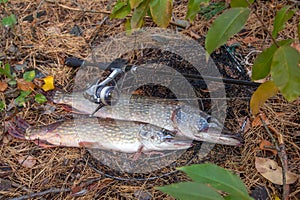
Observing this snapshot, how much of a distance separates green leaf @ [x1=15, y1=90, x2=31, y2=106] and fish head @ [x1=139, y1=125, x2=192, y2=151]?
37.7 inches

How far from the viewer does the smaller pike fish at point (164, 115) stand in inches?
100

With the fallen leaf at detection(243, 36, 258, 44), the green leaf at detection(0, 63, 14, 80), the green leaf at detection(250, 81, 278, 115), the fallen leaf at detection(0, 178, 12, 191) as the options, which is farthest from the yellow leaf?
the green leaf at detection(250, 81, 278, 115)

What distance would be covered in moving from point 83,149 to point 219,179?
172cm

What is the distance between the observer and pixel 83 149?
8.78ft

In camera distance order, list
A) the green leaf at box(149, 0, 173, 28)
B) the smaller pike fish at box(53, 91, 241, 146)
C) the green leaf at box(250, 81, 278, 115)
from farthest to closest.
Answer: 1. the smaller pike fish at box(53, 91, 241, 146)
2. the green leaf at box(149, 0, 173, 28)
3. the green leaf at box(250, 81, 278, 115)

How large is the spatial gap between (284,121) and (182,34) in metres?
1.21

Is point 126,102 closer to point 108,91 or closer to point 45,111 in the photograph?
point 108,91

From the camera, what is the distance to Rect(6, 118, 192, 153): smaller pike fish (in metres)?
2.61

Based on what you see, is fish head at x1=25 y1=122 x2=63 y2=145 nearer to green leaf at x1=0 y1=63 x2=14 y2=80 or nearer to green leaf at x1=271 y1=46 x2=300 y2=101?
green leaf at x1=0 y1=63 x2=14 y2=80

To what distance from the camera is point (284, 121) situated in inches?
104

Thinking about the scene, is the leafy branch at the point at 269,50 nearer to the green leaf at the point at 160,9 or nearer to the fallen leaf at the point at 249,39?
the green leaf at the point at 160,9

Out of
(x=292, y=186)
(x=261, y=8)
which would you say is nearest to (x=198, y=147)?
(x=292, y=186)

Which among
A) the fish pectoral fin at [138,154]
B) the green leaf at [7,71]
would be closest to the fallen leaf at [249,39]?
the fish pectoral fin at [138,154]

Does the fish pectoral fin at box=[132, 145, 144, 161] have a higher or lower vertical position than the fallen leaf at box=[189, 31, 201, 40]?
lower
